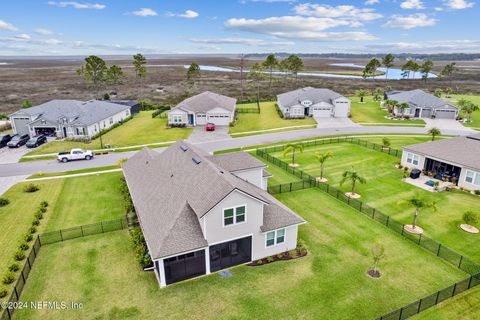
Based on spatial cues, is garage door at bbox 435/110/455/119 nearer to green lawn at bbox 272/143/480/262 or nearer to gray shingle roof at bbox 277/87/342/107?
gray shingle roof at bbox 277/87/342/107

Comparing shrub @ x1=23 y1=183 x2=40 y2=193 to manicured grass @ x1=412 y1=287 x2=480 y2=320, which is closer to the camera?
manicured grass @ x1=412 y1=287 x2=480 y2=320

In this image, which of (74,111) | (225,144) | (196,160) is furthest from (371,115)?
(74,111)

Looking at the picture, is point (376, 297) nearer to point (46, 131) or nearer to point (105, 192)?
point (105, 192)

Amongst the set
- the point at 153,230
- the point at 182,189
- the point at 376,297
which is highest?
the point at 182,189

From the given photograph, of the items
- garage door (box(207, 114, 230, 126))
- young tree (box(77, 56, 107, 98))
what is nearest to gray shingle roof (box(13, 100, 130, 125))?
garage door (box(207, 114, 230, 126))

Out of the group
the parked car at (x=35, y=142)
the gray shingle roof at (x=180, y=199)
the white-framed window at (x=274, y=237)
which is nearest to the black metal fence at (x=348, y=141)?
the gray shingle roof at (x=180, y=199)

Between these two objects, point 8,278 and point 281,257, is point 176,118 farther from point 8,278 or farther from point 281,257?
point 281,257

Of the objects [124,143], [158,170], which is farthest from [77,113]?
[158,170]

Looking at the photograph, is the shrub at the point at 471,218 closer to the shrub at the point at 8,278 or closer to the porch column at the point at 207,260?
the porch column at the point at 207,260
